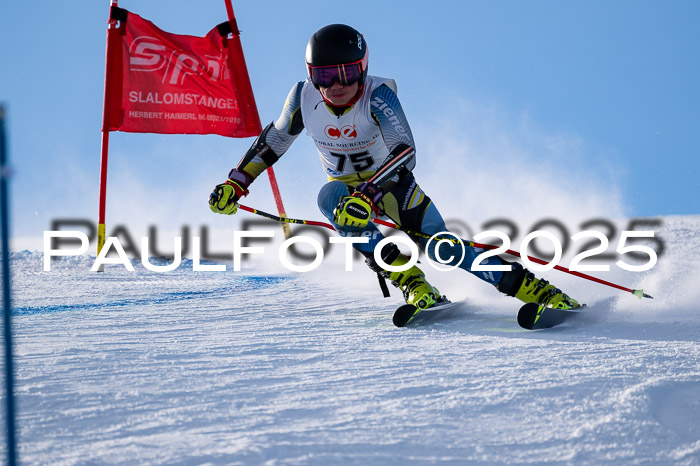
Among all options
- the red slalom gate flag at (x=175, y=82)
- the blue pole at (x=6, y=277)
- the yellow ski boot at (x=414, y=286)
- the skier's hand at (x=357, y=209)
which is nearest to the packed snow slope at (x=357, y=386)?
the yellow ski boot at (x=414, y=286)

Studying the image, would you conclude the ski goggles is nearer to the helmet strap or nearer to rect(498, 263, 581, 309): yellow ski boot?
the helmet strap

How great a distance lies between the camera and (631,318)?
324 centimetres

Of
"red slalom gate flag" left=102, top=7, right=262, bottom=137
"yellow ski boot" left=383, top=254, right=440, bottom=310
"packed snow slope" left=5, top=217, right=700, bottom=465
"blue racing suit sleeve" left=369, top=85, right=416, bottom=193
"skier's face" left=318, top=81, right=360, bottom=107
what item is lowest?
"packed snow slope" left=5, top=217, right=700, bottom=465

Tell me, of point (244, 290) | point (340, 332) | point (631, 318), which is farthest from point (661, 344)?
point (244, 290)

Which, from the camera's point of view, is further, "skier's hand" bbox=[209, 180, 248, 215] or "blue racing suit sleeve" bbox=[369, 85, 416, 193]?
"skier's hand" bbox=[209, 180, 248, 215]

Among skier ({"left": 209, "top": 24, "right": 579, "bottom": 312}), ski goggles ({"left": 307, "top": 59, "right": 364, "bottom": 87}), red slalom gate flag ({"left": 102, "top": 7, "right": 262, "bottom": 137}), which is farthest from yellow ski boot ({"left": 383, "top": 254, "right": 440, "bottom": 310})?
red slalom gate flag ({"left": 102, "top": 7, "right": 262, "bottom": 137})

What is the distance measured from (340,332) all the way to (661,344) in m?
1.35

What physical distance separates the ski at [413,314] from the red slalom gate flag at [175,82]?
3927 mm

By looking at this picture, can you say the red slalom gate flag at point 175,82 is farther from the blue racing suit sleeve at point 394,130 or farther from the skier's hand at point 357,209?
the skier's hand at point 357,209

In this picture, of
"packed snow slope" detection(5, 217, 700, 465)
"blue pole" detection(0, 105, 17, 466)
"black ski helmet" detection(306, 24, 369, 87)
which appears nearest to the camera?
"blue pole" detection(0, 105, 17, 466)

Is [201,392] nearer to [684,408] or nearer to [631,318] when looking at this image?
[684,408]

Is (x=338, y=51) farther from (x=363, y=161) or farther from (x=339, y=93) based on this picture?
(x=363, y=161)

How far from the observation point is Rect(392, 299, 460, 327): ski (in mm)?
3109

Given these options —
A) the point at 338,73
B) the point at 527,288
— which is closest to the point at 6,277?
the point at 338,73
